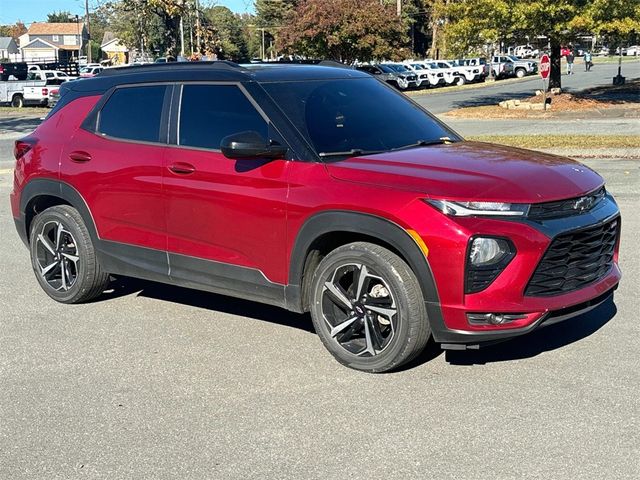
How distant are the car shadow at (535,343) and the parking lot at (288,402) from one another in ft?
0.05

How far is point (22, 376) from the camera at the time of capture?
17.2ft

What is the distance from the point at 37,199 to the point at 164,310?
4.81 ft

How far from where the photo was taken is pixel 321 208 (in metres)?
5.07

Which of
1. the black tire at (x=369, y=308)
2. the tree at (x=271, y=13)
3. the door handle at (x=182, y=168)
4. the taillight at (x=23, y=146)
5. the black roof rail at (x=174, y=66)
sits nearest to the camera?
the black tire at (x=369, y=308)

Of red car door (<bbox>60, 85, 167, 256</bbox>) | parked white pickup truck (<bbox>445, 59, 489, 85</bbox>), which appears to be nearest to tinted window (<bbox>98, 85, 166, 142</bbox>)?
red car door (<bbox>60, 85, 167, 256</bbox>)

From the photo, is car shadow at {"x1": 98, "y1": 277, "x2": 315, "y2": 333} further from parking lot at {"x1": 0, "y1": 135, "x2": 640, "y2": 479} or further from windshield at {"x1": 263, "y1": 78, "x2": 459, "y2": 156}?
windshield at {"x1": 263, "y1": 78, "x2": 459, "y2": 156}

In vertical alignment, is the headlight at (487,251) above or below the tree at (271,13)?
below

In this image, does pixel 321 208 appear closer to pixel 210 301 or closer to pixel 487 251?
pixel 487 251

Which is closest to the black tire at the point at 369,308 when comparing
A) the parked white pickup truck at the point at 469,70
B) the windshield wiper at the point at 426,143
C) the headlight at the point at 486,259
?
the headlight at the point at 486,259

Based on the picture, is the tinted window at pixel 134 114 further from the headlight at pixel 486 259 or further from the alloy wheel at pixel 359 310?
the headlight at pixel 486 259

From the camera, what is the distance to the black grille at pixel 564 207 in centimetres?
467

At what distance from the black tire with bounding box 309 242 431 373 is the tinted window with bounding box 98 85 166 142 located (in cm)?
182

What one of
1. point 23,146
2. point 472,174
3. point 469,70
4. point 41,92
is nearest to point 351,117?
point 472,174

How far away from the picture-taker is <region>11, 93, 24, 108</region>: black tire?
131ft
